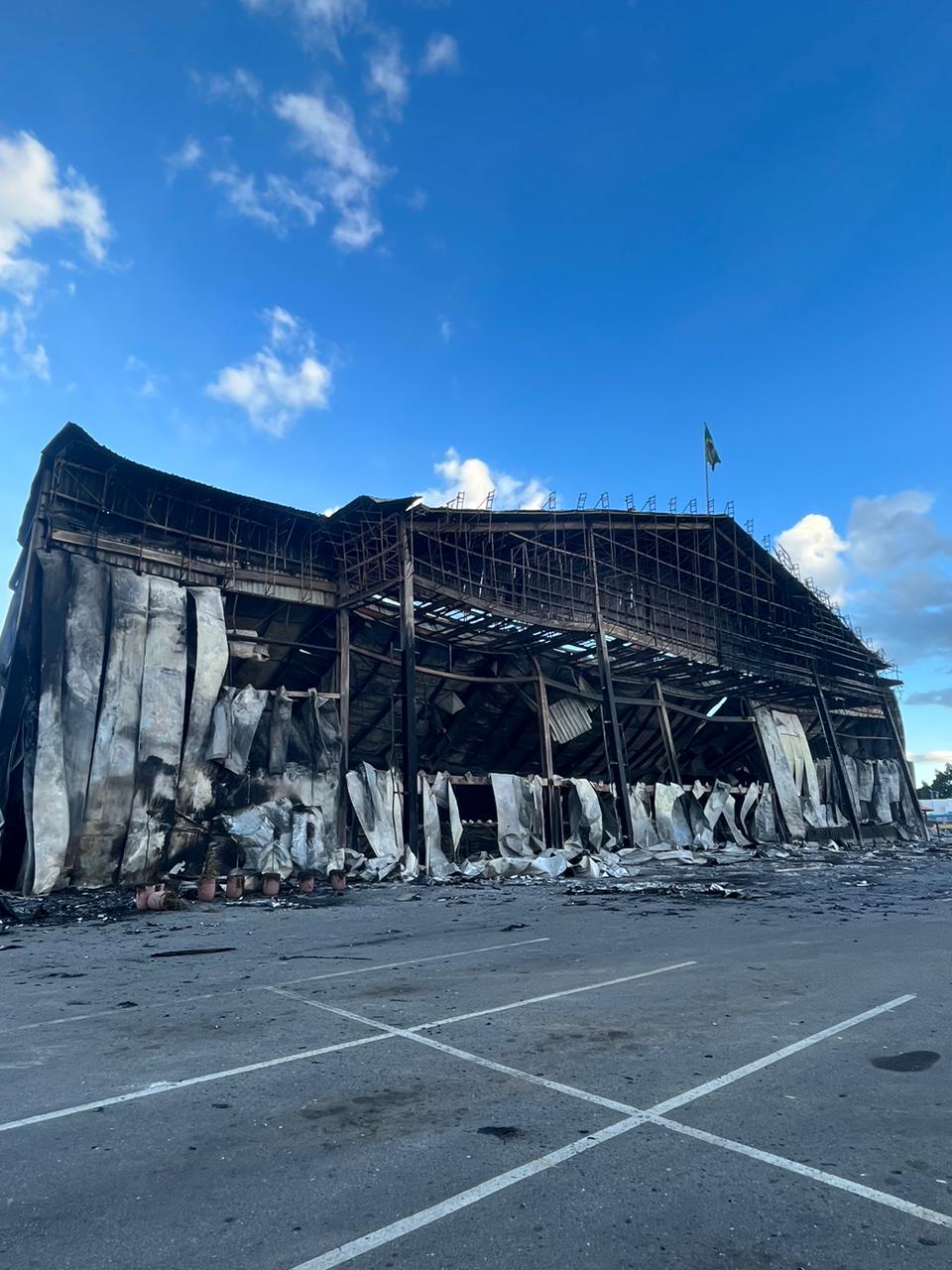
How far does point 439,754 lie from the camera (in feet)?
78.4

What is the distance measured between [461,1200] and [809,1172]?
133 cm

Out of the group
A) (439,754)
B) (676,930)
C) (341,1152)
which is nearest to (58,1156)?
(341,1152)

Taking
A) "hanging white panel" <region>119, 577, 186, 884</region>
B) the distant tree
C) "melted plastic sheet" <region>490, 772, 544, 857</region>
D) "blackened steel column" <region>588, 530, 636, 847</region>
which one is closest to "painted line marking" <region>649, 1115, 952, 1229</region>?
"hanging white panel" <region>119, 577, 186, 884</region>

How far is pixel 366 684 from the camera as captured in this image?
2136 cm

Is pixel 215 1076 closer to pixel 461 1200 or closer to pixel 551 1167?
pixel 461 1200

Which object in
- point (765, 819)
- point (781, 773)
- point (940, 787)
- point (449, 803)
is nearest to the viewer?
point (449, 803)

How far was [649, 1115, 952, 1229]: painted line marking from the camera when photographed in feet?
8.13

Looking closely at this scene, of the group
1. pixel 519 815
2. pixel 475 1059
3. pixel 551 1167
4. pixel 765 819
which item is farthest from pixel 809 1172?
pixel 765 819

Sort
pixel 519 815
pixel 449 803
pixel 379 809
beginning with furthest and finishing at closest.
Result: pixel 519 815 < pixel 449 803 < pixel 379 809

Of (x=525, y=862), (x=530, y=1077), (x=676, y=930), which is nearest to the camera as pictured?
(x=530, y=1077)

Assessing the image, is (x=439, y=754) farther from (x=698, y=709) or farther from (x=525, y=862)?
(x=698, y=709)

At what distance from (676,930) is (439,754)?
15.3m

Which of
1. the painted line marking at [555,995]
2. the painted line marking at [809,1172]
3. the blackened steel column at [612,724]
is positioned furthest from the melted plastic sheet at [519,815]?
the painted line marking at [809,1172]

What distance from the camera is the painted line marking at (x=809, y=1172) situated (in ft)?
8.13
